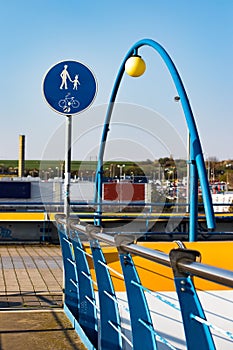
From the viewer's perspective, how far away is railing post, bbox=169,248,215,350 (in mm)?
2320

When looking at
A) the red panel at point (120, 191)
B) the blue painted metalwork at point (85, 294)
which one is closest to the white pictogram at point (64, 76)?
the blue painted metalwork at point (85, 294)

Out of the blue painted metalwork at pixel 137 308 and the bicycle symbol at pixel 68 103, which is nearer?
the blue painted metalwork at pixel 137 308

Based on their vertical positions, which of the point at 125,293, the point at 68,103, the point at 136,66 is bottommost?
the point at 125,293

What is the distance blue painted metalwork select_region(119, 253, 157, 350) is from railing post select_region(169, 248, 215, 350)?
93cm

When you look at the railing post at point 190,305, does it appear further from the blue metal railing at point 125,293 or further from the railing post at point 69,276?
the railing post at point 69,276

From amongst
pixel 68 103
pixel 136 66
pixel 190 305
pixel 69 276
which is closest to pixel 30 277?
pixel 69 276

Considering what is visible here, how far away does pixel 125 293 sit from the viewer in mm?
4988

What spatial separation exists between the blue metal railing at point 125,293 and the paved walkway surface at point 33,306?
175 millimetres

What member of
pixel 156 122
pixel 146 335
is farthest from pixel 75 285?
pixel 156 122

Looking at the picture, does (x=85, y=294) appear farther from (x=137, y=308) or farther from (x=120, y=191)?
(x=120, y=191)

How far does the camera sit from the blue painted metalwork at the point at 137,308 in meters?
3.33

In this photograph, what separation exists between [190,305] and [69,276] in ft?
13.7

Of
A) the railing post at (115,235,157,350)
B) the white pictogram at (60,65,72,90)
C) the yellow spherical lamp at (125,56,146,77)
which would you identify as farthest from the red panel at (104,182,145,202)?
the railing post at (115,235,157,350)

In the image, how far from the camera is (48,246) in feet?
47.0
